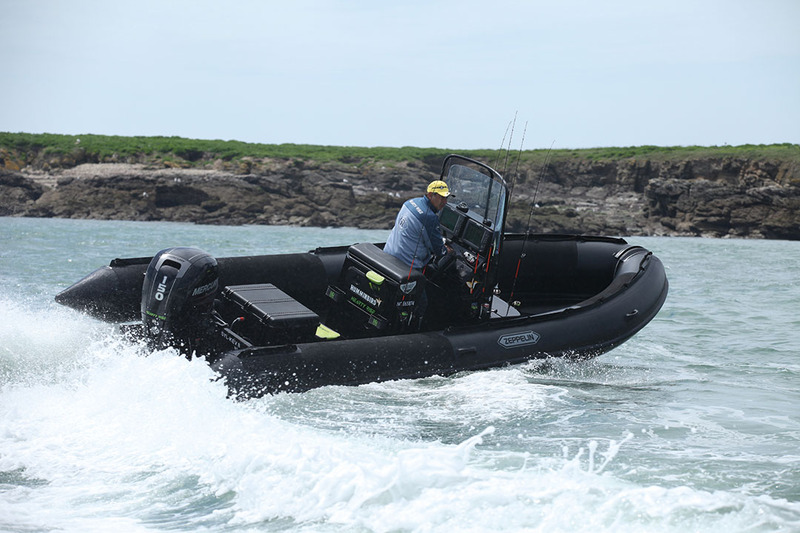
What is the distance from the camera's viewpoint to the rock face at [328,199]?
39.2m

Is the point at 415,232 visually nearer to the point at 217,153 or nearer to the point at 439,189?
the point at 439,189

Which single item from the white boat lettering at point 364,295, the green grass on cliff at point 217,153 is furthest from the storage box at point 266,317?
the green grass on cliff at point 217,153

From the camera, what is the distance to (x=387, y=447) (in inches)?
169

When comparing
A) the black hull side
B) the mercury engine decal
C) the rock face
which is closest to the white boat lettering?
the black hull side

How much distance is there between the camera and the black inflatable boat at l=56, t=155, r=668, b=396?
501 centimetres

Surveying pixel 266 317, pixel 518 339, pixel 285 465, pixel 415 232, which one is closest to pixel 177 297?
pixel 266 317

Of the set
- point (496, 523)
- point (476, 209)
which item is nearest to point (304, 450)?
point (496, 523)

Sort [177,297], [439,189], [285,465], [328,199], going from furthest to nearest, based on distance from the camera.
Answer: [328,199] → [439,189] → [177,297] → [285,465]

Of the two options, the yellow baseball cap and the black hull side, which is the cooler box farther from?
the yellow baseball cap

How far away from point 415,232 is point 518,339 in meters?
1.13

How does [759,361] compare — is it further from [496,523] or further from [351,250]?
[496,523]

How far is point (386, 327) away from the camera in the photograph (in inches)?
235

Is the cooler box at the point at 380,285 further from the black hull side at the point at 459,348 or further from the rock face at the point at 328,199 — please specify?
the rock face at the point at 328,199

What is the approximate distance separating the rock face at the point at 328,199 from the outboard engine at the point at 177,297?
32633 millimetres
